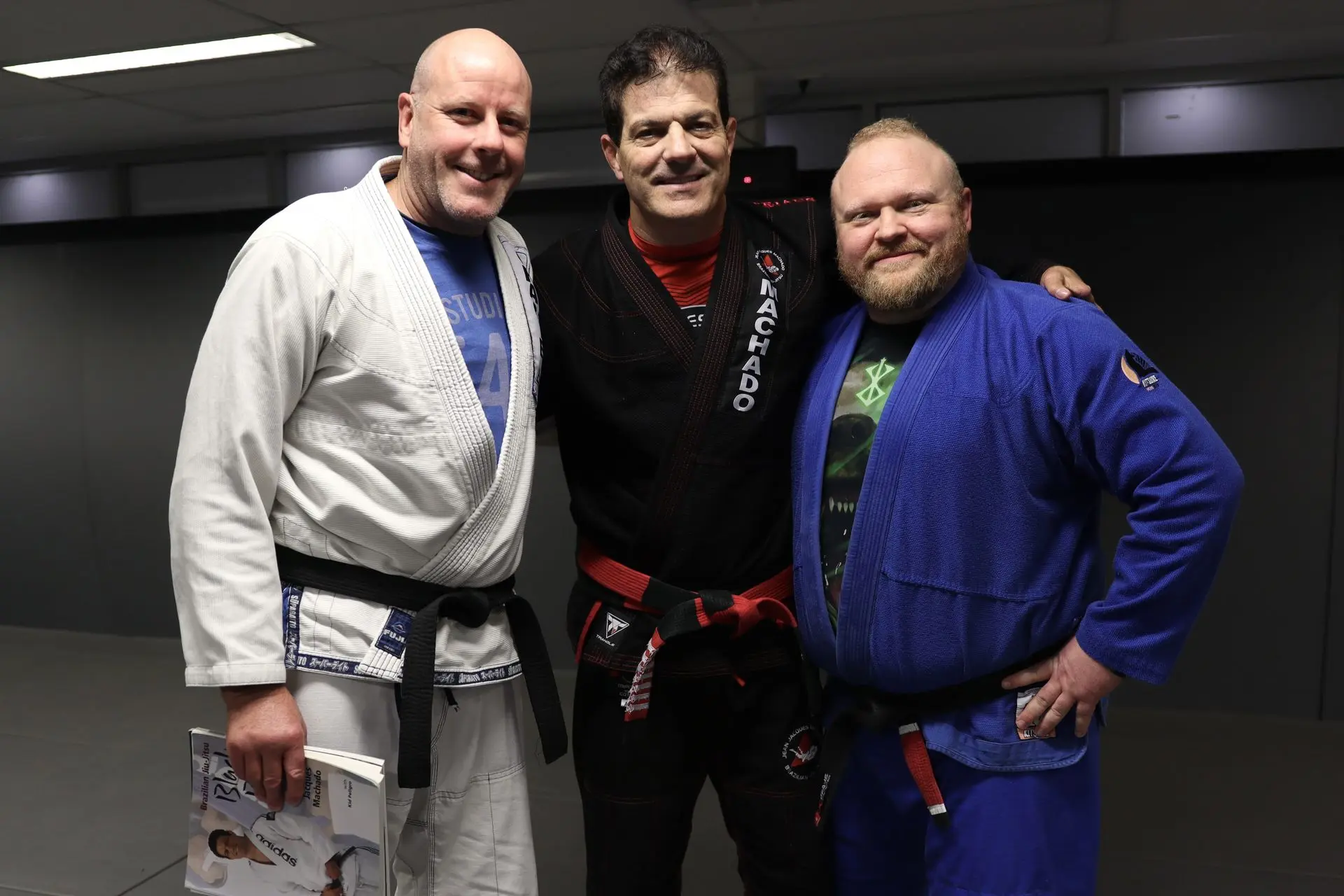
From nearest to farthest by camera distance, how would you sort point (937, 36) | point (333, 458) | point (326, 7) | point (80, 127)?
point (333, 458) < point (326, 7) < point (937, 36) < point (80, 127)

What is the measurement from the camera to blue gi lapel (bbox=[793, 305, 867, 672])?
152cm

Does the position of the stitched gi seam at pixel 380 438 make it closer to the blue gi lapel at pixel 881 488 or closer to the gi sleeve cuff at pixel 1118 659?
the blue gi lapel at pixel 881 488

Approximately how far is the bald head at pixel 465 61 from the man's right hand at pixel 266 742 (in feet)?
2.76

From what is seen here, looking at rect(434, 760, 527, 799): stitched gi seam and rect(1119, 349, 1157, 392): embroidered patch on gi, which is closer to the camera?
rect(1119, 349, 1157, 392): embroidered patch on gi

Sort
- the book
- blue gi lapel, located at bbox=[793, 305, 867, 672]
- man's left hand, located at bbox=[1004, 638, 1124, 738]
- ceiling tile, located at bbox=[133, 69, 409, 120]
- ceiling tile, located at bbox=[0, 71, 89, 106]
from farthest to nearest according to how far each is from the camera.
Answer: ceiling tile, located at bbox=[133, 69, 409, 120] → ceiling tile, located at bbox=[0, 71, 89, 106] → blue gi lapel, located at bbox=[793, 305, 867, 672] → man's left hand, located at bbox=[1004, 638, 1124, 738] → the book

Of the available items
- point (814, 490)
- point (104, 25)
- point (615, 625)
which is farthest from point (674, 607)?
point (104, 25)

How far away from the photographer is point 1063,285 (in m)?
1.55

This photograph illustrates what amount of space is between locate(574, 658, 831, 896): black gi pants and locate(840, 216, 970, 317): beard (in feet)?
1.97

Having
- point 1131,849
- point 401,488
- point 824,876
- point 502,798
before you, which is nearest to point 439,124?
point 401,488

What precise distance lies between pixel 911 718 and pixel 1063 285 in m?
0.67

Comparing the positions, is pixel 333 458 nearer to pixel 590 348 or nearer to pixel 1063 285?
pixel 590 348

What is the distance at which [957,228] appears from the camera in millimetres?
1493

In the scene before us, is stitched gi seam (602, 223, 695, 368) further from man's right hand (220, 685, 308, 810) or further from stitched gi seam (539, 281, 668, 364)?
man's right hand (220, 685, 308, 810)

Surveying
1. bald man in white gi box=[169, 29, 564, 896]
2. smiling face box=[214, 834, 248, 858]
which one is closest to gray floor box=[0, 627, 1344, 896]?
bald man in white gi box=[169, 29, 564, 896]
